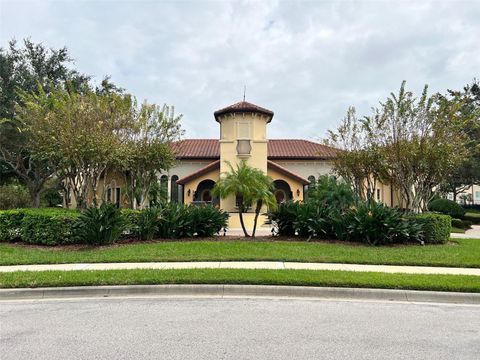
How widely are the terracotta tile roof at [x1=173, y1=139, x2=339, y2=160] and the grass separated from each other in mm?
21991

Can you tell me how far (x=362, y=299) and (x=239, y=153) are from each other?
59.8 ft

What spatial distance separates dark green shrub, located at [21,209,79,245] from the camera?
13242 millimetres

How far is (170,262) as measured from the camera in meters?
10.4

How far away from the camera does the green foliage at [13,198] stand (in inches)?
1076

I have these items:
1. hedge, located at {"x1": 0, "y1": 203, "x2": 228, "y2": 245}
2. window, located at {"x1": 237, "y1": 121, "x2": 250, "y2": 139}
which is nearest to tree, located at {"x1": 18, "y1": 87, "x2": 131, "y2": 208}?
hedge, located at {"x1": 0, "y1": 203, "x2": 228, "y2": 245}

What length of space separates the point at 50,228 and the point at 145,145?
879 centimetres

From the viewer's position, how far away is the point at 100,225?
1296 cm

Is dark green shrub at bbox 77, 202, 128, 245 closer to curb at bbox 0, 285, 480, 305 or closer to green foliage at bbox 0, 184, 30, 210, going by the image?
curb at bbox 0, 285, 480, 305

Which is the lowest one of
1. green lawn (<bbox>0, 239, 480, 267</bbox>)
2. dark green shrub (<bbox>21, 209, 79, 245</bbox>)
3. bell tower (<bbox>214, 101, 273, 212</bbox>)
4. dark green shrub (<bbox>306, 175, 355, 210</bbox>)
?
green lawn (<bbox>0, 239, 480, 267</bbox>)

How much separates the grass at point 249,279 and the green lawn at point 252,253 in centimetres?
184

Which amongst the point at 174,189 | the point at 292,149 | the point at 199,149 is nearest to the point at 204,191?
the point at 174,189

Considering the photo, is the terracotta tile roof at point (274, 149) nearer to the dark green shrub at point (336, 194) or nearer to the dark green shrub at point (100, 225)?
the dark green shrub at point (336, 194)

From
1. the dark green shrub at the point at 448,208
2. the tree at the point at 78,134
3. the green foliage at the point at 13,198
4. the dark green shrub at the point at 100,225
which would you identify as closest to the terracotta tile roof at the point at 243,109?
the tree at the point at 78,134

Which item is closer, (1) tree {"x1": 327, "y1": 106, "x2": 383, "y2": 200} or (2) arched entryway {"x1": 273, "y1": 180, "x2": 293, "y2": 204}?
(1) tree {"x1": 327, "y1": 106, "x2": 383, "y2": 200}
